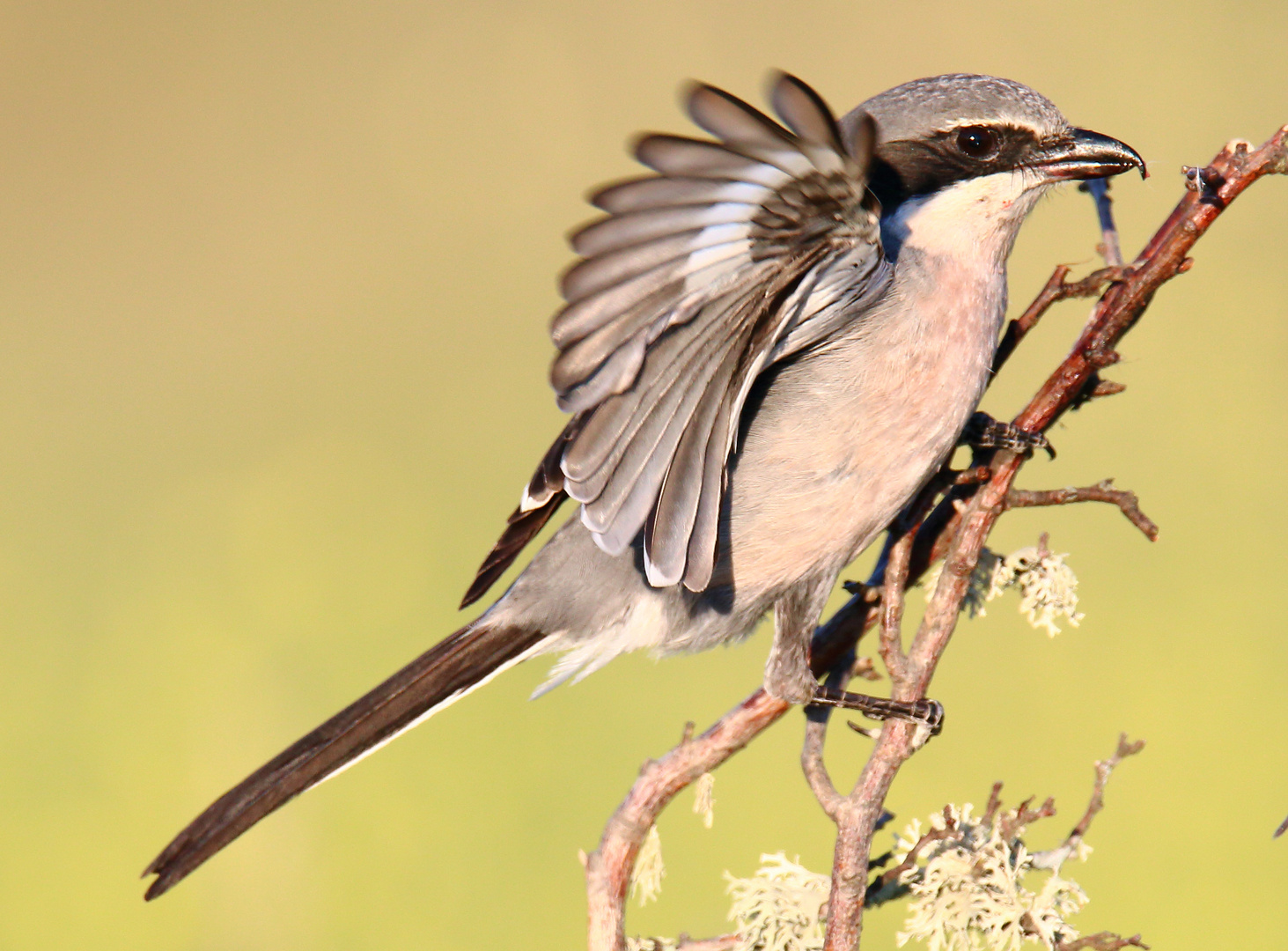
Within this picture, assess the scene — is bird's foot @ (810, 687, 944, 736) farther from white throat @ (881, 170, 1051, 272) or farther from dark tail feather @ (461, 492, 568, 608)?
white throat @ (881, 170, 1051, 272)

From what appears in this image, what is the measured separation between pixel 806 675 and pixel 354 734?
72 centimetres

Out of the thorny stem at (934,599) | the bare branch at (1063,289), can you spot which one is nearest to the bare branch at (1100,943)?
the thorny stem at (934,599)

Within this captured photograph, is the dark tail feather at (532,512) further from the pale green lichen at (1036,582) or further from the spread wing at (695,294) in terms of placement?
the pale green lichen at (1036,582)

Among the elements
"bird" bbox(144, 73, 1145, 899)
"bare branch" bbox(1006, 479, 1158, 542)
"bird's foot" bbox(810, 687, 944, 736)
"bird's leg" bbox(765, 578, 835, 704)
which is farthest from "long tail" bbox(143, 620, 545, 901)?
"bare branch" bbox(1006, 479, 1158, 542)

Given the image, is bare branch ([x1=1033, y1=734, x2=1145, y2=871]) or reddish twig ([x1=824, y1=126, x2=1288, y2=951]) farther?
bare branch ([x1=1033, y1=734, x2=1145, y2=871])

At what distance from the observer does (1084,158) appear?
1.92m

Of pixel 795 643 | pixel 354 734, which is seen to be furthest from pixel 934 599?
pixel 354 734

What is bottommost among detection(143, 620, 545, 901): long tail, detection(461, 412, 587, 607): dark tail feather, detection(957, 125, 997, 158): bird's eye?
detection(143, 620, 545, 901): long tail

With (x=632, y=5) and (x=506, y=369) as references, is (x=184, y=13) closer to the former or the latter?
(x=632, y=5)

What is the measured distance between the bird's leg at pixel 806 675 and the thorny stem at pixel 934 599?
0.08 feet

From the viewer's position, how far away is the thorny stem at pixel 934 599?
1441 millimetres

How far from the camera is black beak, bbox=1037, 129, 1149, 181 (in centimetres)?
192

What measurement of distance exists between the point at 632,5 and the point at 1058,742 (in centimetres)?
429

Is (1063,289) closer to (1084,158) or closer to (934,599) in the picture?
(1084,158)
